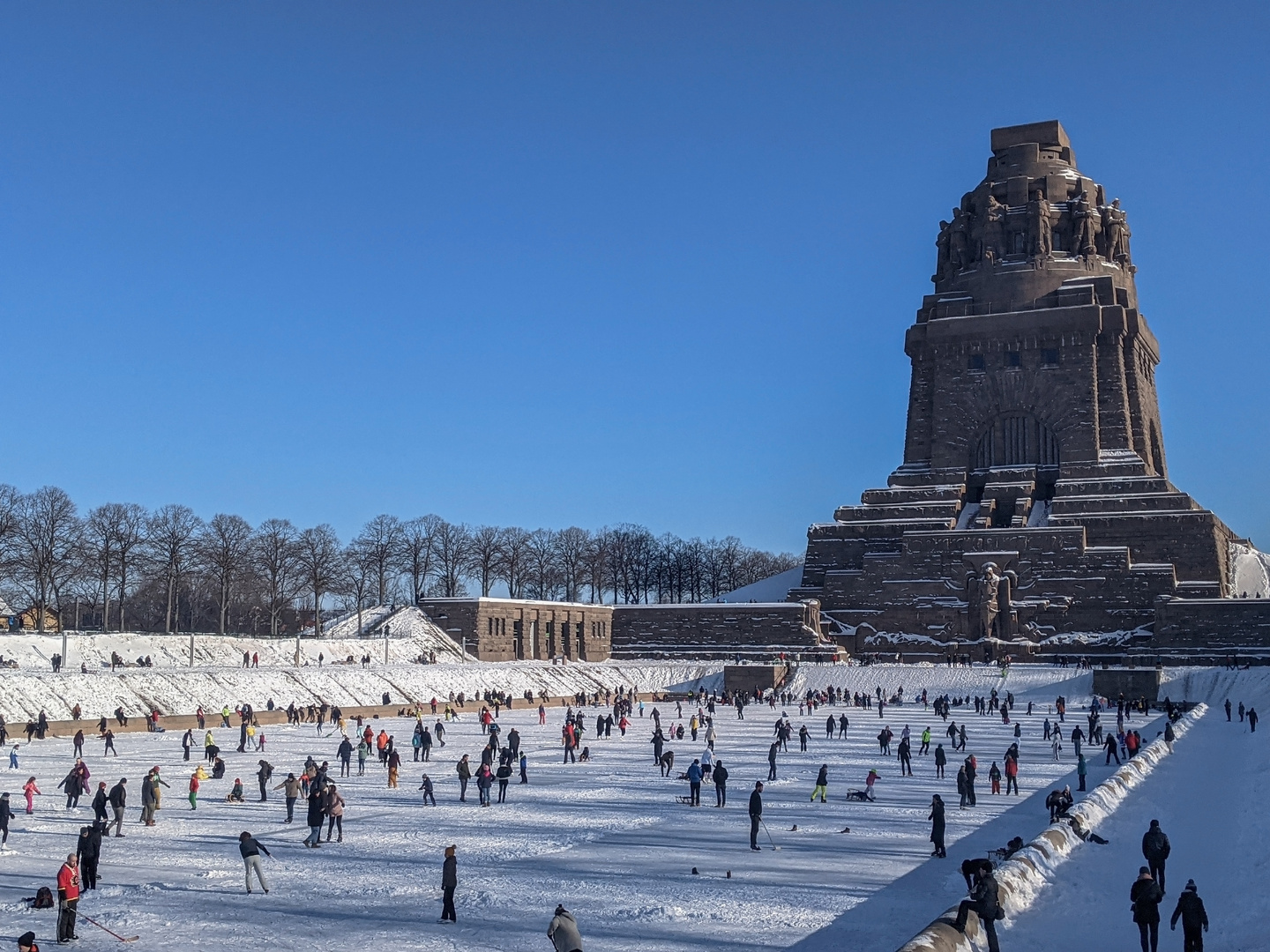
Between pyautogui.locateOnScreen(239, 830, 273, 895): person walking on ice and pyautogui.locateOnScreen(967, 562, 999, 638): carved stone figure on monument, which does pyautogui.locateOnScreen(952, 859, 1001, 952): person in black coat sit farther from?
pyautogui.locateOnScreen(967, 562, 999, 638): carved stone figure on monument

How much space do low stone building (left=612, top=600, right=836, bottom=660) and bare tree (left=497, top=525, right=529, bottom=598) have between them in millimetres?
20250

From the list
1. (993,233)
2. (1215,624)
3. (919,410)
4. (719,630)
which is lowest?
(719,630)

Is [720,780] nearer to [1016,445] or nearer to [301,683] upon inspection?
[301,683]

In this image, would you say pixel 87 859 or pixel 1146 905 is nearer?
pixel 1146 905

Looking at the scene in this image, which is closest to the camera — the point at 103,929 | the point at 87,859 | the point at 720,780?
the point at 103,929

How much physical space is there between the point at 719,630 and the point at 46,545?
35.8m

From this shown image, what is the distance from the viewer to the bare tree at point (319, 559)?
258ft

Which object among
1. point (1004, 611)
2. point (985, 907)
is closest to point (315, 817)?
point (985, 907)

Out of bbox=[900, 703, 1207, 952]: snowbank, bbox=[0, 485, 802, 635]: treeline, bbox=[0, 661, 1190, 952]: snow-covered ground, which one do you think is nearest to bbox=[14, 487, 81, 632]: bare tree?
bbox=[0, 485, 802, 635]: treeline

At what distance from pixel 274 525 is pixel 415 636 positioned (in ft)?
83.1

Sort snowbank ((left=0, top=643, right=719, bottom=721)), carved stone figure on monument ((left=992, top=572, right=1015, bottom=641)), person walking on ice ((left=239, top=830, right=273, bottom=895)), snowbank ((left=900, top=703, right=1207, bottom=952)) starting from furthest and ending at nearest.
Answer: carved stone figure on monument ((left=992, top=572, right=1015, bottom=641))
snowbank ((left=0, top=643, right=719, bottom=721))
person walking on ice ((left=239, top=830, right=273, bottom=895))
snowbank ((left=900, top=703, right=1207, bottom=952))

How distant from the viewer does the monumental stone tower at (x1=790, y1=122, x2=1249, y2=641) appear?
64438 mm

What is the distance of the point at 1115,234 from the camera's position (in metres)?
81.4

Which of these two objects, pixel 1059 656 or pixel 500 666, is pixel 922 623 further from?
pixel 500 666
